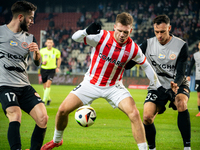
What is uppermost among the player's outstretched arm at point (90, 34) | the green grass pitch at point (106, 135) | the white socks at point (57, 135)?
the player's outstretched arm at point (90, 34)

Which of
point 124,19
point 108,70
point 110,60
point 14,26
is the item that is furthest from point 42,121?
point 124,19

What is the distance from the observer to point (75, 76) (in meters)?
23.8

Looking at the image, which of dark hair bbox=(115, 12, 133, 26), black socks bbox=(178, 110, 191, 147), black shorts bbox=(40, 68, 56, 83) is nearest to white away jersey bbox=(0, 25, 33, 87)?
dark hair bbox=(115, 12, 133, 26)

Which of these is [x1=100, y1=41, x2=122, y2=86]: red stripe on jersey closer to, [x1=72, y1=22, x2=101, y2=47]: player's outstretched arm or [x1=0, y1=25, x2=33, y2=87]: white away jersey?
[x1=72, y1=22, x2=101, y2=47]: player's outstretched arm

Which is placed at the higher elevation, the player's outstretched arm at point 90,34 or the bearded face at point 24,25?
the bearded face at point 24,25

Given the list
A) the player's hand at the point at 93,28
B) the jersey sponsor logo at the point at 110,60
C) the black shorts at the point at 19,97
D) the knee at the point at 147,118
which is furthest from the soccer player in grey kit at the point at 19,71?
the knee at the point at 147,118

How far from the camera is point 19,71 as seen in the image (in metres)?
4.14

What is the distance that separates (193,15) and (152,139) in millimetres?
24325

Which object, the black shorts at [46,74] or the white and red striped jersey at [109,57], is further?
the black shorts at [46,74]

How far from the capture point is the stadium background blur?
1005 inches

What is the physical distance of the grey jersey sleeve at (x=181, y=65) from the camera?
4.64 metres

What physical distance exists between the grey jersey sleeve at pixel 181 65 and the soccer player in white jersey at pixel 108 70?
0.42 m

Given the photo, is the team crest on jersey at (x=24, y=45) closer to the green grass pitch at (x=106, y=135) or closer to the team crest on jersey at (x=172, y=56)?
the green grass pitch at (x=106, y=135)

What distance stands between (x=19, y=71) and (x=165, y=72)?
253 centimetres
